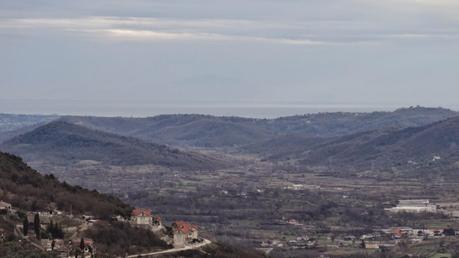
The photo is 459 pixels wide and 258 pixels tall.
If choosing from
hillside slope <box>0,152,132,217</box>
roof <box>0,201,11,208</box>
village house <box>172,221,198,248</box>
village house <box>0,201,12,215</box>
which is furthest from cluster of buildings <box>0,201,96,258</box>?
village house <box>172,221,198,248</box>

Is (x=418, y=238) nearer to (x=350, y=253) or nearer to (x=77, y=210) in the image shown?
(x=350, y=253)

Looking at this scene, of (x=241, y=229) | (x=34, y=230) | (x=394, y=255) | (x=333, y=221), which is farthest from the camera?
(x=333, y=221)

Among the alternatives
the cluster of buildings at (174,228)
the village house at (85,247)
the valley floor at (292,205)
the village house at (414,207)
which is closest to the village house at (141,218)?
the cluster of buildings at (174,228)

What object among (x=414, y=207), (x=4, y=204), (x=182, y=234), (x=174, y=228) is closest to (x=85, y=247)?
(x=182, y=234)

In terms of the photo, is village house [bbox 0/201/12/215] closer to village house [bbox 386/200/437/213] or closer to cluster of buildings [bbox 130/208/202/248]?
cluster of buildings [bbox 130/208/202/248]

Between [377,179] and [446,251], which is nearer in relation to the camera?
[446,251]

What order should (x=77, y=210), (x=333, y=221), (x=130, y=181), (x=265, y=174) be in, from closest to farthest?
1. (x=77, y=210)
2. (x=333, y=221)
3. (x=130, y=181)
4. (x=265, y=174)

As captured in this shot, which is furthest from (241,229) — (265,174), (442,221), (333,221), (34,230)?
(265,174)
